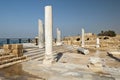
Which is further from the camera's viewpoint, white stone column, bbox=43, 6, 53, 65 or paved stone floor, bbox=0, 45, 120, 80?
white stone column, bbox=43, 6, 53, 65

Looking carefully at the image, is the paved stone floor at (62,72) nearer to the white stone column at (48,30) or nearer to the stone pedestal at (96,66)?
the stone pedestal at (96,66)

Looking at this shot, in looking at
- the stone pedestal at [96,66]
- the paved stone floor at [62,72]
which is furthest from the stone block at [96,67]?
the paved stone floor at [62,72]

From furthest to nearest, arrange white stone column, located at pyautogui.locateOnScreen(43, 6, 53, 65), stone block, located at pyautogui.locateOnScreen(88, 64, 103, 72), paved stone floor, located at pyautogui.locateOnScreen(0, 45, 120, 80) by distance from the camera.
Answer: white stone column, located at pyautogui.locateOnScreen(43, 6, 53, 65) < stone block, located at pyautogui.locateOnScreen(88, 64, 103, 72) < paved stone floor, located at pyautogui.locateOnScreen(0, 45, 120, 80)

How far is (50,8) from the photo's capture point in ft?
33.0

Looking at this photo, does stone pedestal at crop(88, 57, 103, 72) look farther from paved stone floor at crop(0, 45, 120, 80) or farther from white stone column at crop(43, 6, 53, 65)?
white stone column at crop(43, 6, 53, 65)

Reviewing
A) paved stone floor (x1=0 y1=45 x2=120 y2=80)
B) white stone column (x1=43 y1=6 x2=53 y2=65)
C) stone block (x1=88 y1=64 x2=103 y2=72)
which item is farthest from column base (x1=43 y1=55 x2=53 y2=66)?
stone block (x1=88 y1=64 x2=103 y2=72)

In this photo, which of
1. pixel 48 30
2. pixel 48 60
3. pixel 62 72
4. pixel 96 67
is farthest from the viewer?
pixel 48 30

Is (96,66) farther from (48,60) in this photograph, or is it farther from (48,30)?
(48,30)

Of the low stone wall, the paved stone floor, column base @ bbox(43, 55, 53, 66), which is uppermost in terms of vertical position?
the low stone wall

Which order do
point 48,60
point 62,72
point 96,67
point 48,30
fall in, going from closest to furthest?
point 62,72 → point 96,67 → point 48,60 → point 48,30

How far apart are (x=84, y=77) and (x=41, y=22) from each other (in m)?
13.4

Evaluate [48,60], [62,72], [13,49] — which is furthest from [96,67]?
[13,49]

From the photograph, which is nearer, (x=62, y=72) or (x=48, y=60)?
(x=62, y=72)

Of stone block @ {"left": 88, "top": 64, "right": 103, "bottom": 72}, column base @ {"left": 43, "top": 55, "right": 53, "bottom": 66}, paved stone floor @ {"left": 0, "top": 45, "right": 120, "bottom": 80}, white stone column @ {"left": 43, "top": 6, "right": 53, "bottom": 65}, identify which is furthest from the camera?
white stone column @ {"left": 43, "top": 6, "right": 53, "bottom": 65}
